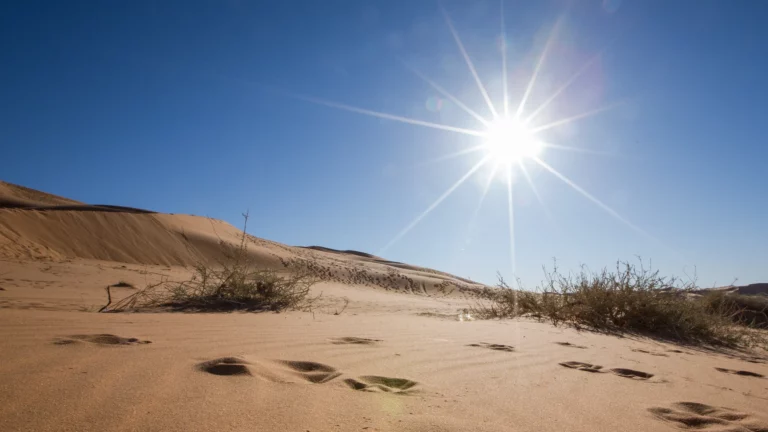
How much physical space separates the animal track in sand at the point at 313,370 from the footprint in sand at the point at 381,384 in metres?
0.10

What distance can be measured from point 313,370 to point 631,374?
72.2 inches

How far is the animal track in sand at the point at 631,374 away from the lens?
7.66 feet

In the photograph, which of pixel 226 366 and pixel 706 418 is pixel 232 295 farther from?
pixel 706 418

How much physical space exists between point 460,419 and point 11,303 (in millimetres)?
4290

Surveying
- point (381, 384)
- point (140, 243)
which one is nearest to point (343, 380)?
point (381, 384)

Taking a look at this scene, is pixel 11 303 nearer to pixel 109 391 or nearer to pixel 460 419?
pixel 109 391

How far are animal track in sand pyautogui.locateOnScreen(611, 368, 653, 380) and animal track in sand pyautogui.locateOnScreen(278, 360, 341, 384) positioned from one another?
1.67 meters

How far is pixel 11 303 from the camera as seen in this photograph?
371 centimetres

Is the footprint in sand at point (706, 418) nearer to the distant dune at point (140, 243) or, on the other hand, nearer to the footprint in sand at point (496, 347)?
the footprint in sand at point (496, 347)

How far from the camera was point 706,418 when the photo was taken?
5.18 feet

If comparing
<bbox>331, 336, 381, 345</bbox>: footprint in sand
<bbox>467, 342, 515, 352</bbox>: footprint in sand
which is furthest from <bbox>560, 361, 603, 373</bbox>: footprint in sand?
<bbox>331, 336, 381, 345</bbox>: footprint in sand

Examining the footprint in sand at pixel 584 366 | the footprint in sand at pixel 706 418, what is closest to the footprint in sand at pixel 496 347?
the footprint in sand at pixel 584 366

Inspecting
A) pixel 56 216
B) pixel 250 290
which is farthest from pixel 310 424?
pixel 56 216

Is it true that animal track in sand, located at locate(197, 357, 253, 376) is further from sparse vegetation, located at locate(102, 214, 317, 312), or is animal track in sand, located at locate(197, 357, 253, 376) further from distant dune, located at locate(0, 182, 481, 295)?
distant dune, located at locate(0, 182, 481, 295)
